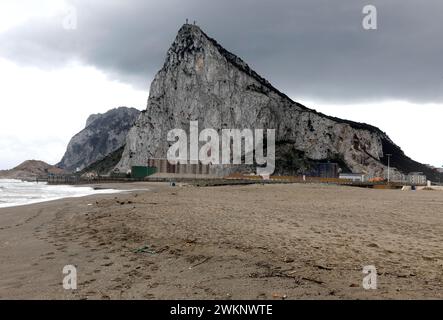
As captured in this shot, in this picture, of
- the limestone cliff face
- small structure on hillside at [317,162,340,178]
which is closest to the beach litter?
small structure on hillside at [317,162,340,178]

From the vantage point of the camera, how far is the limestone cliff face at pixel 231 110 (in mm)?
152000

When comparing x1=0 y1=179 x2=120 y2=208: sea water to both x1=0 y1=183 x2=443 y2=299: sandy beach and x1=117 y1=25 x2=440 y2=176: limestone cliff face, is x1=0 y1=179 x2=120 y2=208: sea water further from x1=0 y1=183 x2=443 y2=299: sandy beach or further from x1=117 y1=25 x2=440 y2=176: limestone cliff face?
x1=117 y1=25 x2=440 y2=176: limestone cliff face

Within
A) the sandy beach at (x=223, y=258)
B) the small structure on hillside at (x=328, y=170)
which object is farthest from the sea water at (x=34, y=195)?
the small structure on hillside at (x=328, y=170)

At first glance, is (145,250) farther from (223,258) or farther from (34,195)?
(34,195)

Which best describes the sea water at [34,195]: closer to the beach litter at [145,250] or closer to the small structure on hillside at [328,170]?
the beach litter at [145,250]

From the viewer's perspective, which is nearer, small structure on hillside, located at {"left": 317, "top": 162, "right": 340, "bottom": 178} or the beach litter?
the beach litter

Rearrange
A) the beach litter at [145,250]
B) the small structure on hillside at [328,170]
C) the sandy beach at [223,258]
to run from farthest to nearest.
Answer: the small structure on hillside at [328,170] < the beach litter at [145,250] < the sandy beach at [223,258]

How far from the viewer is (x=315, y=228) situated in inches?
526

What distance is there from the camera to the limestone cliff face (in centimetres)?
15200

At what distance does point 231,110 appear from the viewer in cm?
15312

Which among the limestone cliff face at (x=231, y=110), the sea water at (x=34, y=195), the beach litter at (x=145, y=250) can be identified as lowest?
the sea water at (x=34, y=195)

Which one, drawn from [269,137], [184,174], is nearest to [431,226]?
[184,174]

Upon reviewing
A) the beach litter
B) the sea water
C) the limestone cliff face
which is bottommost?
the sea water

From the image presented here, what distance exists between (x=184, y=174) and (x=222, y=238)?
13081cm
